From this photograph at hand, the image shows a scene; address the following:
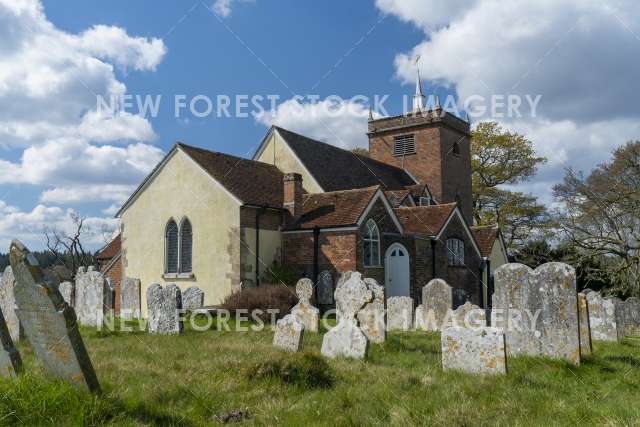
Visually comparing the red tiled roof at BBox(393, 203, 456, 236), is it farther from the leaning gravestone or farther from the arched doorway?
the leaning gravestone

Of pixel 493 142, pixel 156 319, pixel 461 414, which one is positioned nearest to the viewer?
pixel 461 414

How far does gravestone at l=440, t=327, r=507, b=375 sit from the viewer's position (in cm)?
773

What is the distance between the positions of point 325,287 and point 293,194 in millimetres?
4177

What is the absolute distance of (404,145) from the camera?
38719mm

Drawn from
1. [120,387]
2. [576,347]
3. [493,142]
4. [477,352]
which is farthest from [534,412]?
[493,142]

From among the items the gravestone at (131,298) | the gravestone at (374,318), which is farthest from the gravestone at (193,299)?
the gravestone at (374,318)

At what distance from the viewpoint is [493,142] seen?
152 feet

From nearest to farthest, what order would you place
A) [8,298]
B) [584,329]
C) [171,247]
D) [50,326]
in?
[50,326]
[584,329]
[8,298]
[171,247]

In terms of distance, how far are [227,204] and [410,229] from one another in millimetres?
8612

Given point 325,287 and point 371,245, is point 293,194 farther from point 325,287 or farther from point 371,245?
point 325,287

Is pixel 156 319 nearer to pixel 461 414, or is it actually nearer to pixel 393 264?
pixel 461 414

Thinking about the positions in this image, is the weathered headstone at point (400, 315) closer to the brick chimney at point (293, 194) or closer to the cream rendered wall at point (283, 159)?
the brick chimney at point (293, 194)

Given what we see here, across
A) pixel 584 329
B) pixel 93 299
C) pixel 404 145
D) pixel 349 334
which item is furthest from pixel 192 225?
pixel 404 145

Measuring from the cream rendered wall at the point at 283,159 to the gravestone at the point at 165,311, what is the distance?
13629 millimetres
